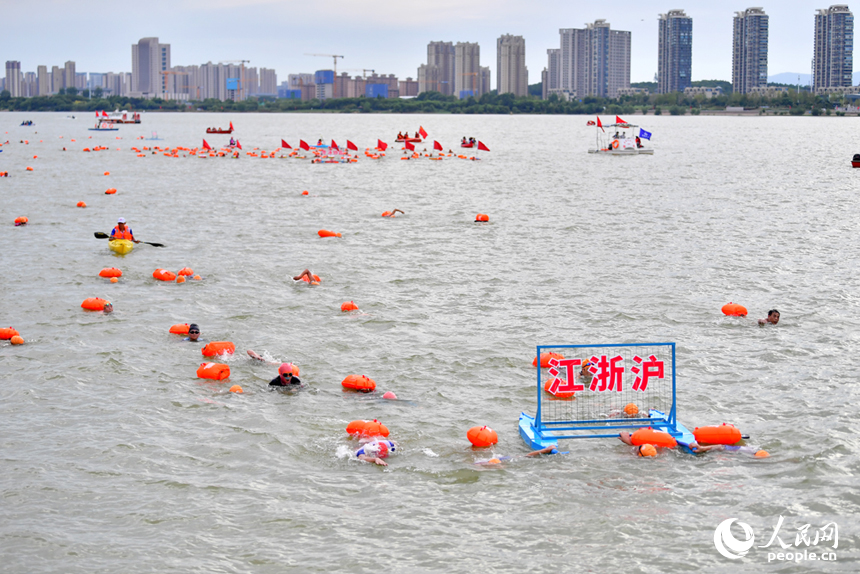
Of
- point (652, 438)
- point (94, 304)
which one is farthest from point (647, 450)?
point (94, 304)

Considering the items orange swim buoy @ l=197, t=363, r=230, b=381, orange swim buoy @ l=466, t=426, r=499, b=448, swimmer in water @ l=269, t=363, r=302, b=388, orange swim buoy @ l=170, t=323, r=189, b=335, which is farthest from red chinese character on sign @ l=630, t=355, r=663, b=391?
orange swim buoy @ l=170, t=323, r=189, b=335

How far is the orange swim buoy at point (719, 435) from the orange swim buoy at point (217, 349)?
11166 millimetres

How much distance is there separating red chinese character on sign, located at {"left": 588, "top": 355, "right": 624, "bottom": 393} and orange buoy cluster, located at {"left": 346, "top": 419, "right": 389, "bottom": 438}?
3.89 metres

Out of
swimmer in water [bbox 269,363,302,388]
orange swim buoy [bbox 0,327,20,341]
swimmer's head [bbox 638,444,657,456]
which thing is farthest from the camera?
orange swim buoy [bbox 0,327,20,341]

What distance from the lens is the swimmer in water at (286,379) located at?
1847 cm

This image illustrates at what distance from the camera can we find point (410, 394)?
60.6 ft

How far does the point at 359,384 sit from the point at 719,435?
736 centimetres

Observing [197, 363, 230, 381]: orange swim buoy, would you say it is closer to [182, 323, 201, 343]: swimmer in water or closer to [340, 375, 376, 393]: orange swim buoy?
[340, 375, 376, 393]: orange swim buoy

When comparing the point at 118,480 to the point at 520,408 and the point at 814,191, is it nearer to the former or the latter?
the point at 520,408

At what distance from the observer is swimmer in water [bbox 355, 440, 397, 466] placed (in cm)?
1488

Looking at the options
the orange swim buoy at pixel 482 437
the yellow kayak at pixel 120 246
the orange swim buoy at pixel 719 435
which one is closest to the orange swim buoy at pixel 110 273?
the yellow kayak at pixel 120 246

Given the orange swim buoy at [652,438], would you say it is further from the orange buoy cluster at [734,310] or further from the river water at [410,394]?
the orange buoy cluster at [734,310]

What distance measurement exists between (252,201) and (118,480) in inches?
1586

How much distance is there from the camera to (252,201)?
5325cm
